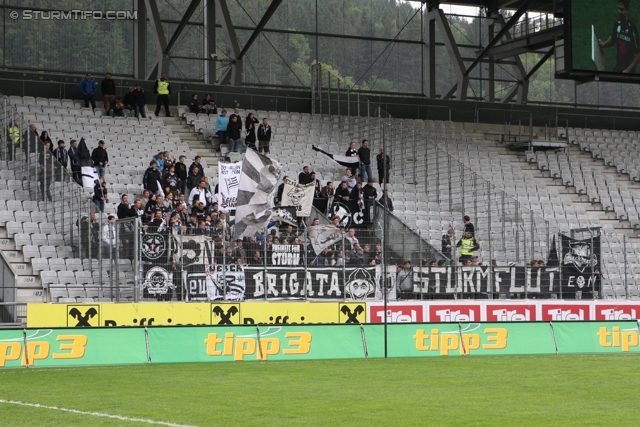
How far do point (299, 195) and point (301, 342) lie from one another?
6.03m

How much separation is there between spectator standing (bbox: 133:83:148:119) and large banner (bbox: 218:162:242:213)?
11546 mm

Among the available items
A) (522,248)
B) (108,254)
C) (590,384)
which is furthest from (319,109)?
(590,384)

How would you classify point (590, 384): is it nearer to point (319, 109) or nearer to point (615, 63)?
point (615, 63)

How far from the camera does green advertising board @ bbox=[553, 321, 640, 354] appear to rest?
21.9 meters

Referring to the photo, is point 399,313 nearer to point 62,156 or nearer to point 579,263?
point 579,263

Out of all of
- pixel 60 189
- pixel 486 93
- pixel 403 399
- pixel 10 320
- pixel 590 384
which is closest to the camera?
pixel 403 399

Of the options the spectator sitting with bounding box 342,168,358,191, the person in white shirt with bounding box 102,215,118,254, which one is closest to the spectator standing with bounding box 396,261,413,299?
the spectator sitting with bounding box 342,168,358,191

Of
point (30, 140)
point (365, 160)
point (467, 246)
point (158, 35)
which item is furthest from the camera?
point (158, 35)

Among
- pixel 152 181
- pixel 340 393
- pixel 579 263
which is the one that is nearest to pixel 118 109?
pixel 152 181

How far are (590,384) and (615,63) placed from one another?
59.5 feet

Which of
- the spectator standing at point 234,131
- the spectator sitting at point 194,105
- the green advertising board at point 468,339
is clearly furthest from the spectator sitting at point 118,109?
the green advertising board at point 468,339

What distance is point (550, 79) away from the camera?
48781 millimetres

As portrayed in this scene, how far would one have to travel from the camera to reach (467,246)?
2456 centimetres

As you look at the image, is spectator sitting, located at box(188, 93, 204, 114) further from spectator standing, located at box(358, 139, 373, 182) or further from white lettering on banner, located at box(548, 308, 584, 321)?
white lettering on banner, located at box(548, 308, 584, 321)
